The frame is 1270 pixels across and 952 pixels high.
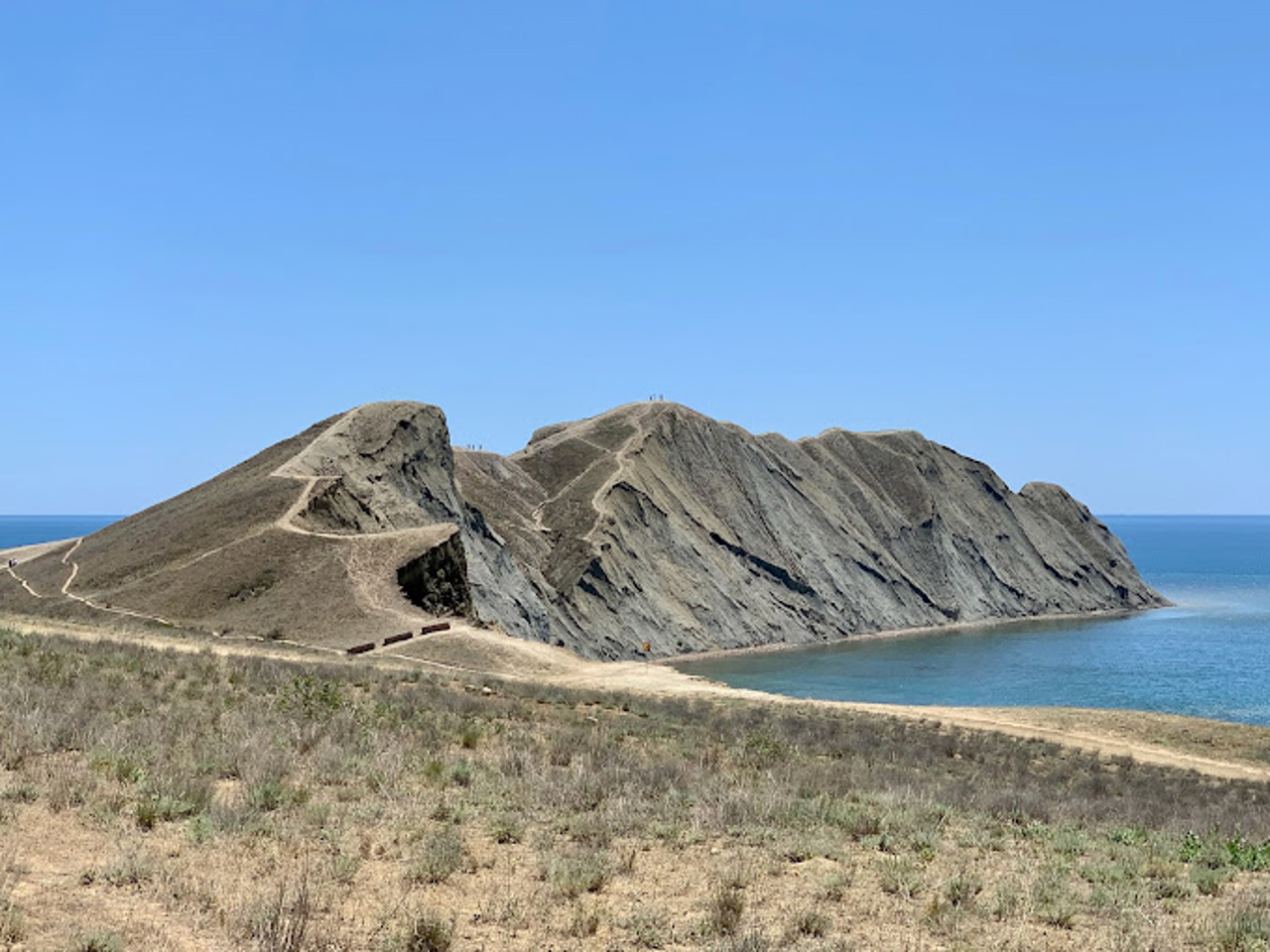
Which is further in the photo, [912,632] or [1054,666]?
[912,632]

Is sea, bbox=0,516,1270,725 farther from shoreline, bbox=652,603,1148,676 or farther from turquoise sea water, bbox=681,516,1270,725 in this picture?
shoreline, bbox=652,603,1148,676

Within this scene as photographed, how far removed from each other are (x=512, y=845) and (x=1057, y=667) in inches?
2646

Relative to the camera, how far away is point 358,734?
45.9 ft

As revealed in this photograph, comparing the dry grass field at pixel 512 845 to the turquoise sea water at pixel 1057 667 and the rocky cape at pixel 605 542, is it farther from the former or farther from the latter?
the turquoise sea water at pixel 1057 667

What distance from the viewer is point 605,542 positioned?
79625mm

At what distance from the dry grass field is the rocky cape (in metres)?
30.7

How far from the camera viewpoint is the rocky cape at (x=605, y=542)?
163ft

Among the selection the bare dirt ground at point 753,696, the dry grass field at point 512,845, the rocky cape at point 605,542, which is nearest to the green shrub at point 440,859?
the dry grass field at point 512,845

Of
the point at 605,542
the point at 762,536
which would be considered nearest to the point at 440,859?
the point at 605,542

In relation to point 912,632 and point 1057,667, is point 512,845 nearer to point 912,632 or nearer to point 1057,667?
point 1057,667

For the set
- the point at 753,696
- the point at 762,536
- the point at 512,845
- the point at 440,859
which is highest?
the point at 762,536

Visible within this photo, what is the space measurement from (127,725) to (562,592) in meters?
63.1

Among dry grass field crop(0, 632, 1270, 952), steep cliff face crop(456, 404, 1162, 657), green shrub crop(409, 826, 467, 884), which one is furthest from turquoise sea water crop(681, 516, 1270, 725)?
green shrub crop(409, 826, 467, 884)

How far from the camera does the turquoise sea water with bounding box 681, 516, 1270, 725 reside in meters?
54.0
